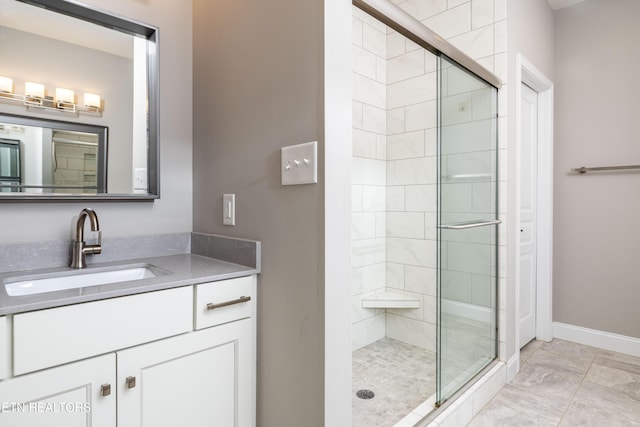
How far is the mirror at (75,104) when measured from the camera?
4.17ft

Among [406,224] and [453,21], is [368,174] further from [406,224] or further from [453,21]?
[453,21]

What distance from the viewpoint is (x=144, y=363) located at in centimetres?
103

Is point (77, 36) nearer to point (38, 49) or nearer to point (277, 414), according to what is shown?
point (38, 49)

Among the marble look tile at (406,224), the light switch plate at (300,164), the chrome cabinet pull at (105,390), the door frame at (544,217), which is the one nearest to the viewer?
the chrome cabinet pull at (105,390)

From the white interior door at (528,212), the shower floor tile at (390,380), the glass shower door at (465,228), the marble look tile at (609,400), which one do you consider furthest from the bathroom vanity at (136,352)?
the white interior door at (528,212)

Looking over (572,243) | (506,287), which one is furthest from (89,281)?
(572,243)

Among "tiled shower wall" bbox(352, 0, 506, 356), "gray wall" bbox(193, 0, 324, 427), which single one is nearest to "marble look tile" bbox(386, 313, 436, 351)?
"tiled shower wall" bbox(352, 0, 506, 356)

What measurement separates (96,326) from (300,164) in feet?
2.41

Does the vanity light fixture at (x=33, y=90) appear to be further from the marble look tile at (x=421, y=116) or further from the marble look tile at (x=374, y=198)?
the marble look tile at (x=421, y=116)

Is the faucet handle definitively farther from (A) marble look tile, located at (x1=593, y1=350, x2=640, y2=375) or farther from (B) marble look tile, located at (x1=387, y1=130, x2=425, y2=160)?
(A) marble look tile, located at (x1=593, y1=350, x2=640, y2=375)

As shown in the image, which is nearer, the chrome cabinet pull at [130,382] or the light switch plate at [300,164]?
the chrome cabinet pull at [130,382]

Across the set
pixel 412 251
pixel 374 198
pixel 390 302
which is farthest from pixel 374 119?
pixel 390 302

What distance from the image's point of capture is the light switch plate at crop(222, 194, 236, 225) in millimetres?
1474

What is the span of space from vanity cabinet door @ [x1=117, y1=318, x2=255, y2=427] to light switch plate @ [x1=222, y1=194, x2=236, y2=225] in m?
0.42
